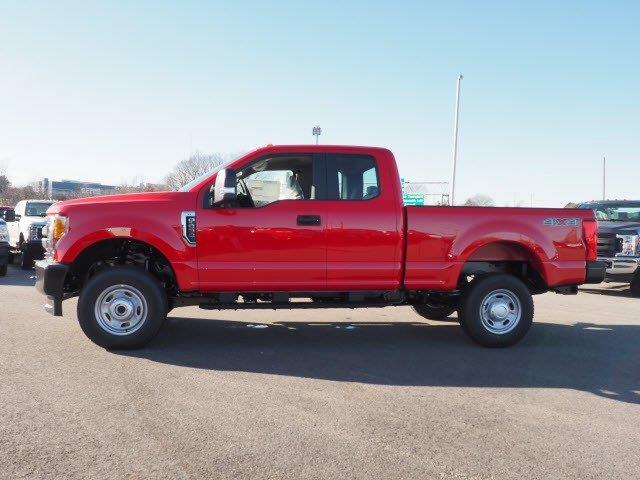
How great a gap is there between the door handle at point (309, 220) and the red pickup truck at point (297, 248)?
1cm

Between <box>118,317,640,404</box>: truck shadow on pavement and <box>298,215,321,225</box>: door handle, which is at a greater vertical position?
<box>298,215,321,225</box>: door handle

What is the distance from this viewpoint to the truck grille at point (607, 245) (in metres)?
10.9

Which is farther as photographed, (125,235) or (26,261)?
(26,261)

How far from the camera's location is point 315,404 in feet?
14.5

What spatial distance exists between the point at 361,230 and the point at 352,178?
62 centimetres

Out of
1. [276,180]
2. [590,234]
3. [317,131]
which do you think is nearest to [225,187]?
[276,180]

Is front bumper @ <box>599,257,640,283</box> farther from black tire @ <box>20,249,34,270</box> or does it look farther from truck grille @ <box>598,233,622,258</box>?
black tire @ <box>20,249,34,270</box>

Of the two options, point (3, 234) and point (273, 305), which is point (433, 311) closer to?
point (273, 305)

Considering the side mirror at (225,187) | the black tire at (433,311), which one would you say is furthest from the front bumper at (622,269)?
the side mirror at (225,187)

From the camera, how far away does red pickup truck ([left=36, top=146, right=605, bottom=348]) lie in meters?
5.93

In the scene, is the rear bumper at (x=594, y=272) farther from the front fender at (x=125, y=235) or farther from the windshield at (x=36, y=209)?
the windshield at (x=36, y=209)

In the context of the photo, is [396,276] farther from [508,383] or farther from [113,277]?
[113,277]

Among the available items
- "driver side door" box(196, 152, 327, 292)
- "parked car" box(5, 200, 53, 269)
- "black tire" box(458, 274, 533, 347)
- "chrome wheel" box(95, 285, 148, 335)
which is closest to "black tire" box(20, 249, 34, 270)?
"parked car" box(5, 200, 53, 269)

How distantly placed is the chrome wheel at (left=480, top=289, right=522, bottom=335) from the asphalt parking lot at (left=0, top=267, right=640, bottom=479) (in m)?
0.28
